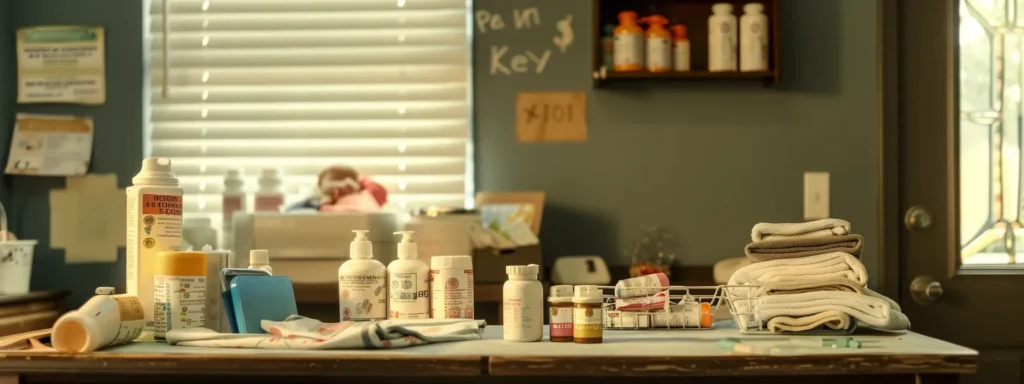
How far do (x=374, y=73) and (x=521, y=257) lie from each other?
0.83 meters

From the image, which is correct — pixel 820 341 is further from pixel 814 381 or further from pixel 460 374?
pixel 460 374

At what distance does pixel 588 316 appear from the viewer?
1400 millimetres

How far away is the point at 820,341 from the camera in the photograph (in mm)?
1410

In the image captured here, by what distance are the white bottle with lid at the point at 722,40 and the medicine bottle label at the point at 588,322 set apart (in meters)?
1.72

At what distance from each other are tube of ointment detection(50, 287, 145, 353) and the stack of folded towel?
0.89m

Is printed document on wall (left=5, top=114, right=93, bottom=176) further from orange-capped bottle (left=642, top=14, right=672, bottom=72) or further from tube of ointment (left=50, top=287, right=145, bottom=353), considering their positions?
tube of ointment (left=50, top=287, right=145, bottom=353)

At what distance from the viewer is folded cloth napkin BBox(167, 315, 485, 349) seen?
4.45 ft

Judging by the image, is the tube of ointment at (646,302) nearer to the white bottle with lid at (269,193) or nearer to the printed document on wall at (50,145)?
the white bottle with lid at (269,193)

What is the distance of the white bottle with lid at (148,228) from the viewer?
4.95 feet

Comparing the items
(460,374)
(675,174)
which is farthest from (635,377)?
(675,174)

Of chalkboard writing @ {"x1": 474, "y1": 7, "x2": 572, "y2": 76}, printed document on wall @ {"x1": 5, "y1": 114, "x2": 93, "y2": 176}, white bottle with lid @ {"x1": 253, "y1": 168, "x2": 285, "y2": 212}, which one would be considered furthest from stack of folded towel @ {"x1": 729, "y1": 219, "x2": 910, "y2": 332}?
printed document on wall @ {"x1": 5, "y1": 114, "x2": 93, "y2": 176}

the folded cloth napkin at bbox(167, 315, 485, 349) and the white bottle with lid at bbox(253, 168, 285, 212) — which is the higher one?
the white bottle with lid at bbox(253, 168, 285, 212)

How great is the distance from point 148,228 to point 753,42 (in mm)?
1965

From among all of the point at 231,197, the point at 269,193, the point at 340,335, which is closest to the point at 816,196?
the point at 269,193
